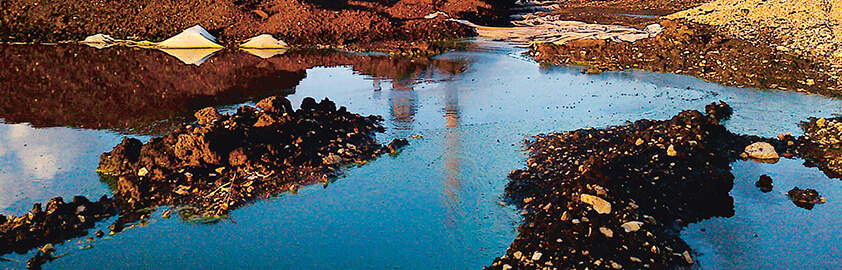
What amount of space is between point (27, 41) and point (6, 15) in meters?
2.06

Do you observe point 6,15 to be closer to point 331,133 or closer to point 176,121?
point 176,121

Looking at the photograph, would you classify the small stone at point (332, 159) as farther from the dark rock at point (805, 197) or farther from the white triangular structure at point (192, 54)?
the white triangular structure at point (192, 54)

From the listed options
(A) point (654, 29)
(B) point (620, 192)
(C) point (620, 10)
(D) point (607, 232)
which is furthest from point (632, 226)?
(C) point (620, 10)

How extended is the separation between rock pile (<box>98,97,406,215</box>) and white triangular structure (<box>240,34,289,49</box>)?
410 inches

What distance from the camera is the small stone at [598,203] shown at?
18.8 ft

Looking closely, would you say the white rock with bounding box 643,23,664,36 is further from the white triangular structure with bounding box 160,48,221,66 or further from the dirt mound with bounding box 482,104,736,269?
the white triangular structure with bounding box 160,48,221,66

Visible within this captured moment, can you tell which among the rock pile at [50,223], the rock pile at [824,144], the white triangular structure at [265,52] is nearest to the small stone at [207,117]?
the rock pile at [50,223]

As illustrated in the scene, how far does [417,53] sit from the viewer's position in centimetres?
1720

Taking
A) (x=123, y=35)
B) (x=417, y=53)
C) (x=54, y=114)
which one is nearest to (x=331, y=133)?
(x=54, y=114)

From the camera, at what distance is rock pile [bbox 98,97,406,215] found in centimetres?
709

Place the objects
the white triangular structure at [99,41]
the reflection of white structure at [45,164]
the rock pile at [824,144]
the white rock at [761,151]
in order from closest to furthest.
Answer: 1. the reflection of white structure at [45,164]
2. the rock pile at [824,144]
3. the white rock at [761,151]
4. the white triangular structure at [99,41]

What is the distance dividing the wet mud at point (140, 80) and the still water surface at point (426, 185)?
0.15 metres

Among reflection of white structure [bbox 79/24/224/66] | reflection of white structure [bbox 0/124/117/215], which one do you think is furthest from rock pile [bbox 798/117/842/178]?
reflection of white structure [bbox 79/24/224/66]

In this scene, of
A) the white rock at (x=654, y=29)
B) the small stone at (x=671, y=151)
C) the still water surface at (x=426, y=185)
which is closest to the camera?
the still water surface at (x=426, y=185)
